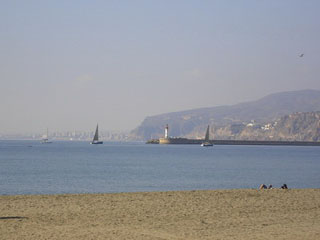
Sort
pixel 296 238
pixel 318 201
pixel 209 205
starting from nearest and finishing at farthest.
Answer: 1. pixel 296 238
2. pixel 209 205
3. pixel 318 201

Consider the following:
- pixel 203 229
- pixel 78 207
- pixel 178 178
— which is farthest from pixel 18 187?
pixel 203 229

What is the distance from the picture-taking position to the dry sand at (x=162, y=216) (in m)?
13.5

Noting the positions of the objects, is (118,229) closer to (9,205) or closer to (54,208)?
(54,208)

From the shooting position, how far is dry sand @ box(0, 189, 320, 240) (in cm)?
1353

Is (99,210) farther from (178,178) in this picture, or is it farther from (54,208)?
(178,178)

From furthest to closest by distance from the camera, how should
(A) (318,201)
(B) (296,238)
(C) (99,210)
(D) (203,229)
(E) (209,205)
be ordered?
(A) (318,201) < (E) (209,205) < (C) (99,210) < (D) (203,229) < (B) (296,238)

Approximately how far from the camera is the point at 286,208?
59.2 feet

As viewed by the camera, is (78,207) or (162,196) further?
(162,196)

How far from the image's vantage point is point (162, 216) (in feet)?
52.5

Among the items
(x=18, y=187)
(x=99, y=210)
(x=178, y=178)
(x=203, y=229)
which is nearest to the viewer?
(x=203, y=229)

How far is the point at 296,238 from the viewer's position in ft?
43.2

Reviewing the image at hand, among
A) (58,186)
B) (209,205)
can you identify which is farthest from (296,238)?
(58,186)

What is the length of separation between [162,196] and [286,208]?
4.61m

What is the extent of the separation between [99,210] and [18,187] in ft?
57.5
